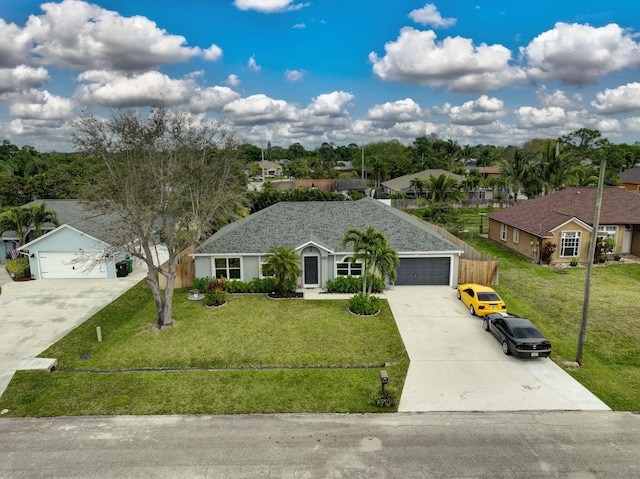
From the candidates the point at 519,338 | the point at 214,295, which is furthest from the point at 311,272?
the point at 519,338

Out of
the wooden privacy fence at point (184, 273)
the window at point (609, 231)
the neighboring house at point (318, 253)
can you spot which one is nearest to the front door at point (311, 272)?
the neighboring house at point (318, 253)

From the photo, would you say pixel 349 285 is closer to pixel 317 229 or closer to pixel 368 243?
pixel 368 243

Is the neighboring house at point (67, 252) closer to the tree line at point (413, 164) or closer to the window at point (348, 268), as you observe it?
the tree line at point (413, 164)

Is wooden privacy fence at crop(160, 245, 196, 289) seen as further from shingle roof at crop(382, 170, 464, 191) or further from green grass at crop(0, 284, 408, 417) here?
shingle roof at crop(382, 170, 464, 191)

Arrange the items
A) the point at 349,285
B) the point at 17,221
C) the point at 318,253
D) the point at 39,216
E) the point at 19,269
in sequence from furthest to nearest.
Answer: the point at 39,216 < the point at 17,221 < the point at 19,269 < the point at 318,253 < the point at 349,285

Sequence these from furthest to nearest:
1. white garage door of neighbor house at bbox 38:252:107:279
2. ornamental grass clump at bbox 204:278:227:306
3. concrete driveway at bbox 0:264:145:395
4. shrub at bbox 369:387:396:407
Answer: white garage door of neighbor house at bbox 38:252:107:279, ornamental grass clump at bbox 204:278:227:306, concrete driveway at bbox 0:264:145:395, shrub at bbox 369:387:396:407

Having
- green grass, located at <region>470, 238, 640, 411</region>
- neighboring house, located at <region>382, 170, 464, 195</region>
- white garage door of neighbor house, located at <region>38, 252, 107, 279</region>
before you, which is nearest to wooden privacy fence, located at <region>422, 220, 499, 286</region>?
green grass, located at <region>470, 238, 640, 411</region>
